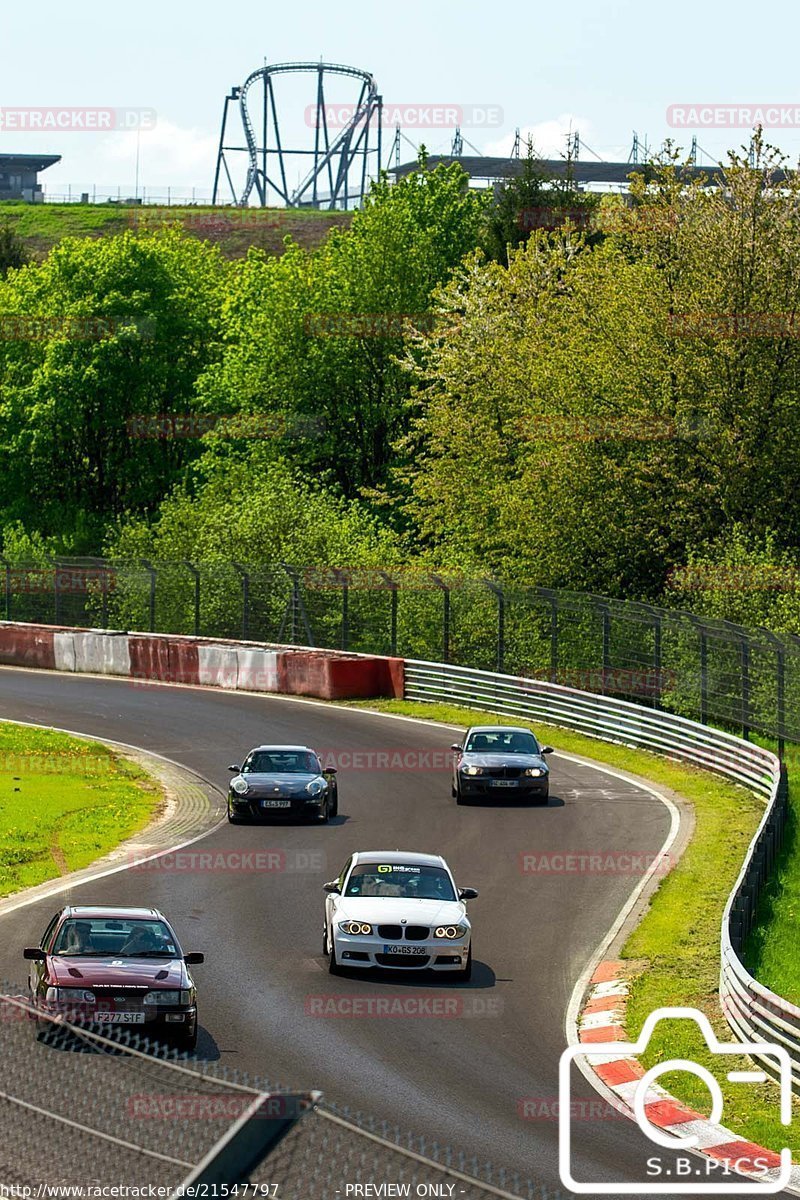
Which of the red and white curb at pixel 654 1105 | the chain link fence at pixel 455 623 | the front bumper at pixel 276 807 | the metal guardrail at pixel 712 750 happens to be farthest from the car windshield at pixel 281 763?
the red and white curb at pixel 654 1105

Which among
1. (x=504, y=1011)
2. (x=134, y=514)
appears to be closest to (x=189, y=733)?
(x=504, y=1011)

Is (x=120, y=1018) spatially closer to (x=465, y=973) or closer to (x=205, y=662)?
(x=465, y=973)

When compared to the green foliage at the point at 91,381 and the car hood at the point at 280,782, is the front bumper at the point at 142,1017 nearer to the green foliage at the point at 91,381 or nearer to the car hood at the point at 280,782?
the car hood at the point at 280,782

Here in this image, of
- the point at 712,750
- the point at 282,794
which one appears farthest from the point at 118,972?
the point at 712,750

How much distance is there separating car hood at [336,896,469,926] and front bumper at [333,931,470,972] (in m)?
0.23

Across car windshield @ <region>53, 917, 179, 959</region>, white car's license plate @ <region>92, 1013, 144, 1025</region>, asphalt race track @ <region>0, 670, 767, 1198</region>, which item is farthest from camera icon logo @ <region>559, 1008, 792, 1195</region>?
→ car windshield @ <region>53, 917, 179, 959</region>

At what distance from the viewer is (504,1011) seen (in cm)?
1755

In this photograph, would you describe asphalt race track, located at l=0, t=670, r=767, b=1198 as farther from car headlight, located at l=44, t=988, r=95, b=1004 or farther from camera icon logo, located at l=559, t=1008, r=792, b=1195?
car headlight, located at l=44, t=988, r=95, b=1004

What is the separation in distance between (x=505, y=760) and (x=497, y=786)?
60cm

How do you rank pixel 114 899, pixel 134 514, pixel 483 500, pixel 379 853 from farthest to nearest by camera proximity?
pixel 134 514 → pixel 483 500 → pixel 114 899 → pixel 379 853

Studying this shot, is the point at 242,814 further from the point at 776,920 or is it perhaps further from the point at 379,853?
the point at 776,920

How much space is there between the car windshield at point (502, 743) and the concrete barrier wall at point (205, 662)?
12.8m

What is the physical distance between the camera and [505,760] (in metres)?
31.3

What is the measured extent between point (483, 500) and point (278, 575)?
25.6 feet
